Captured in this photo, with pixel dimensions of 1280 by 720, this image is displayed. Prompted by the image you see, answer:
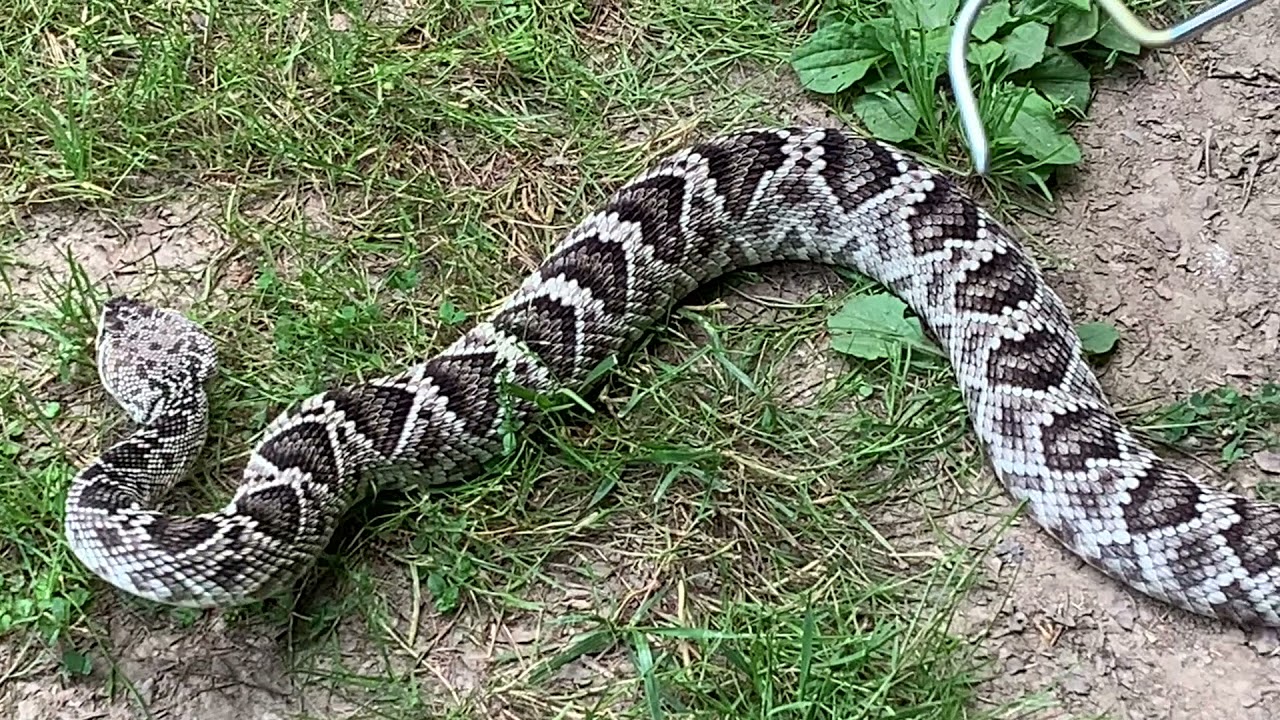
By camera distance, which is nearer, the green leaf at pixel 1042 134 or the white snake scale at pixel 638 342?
the white snake scale at pixel 638 342

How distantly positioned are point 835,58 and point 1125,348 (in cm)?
147

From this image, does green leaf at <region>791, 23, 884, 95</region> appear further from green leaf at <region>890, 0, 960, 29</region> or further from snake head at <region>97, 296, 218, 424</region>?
snake head at <region>97, 296, 218, 424</region>

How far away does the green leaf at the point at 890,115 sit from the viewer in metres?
4.70

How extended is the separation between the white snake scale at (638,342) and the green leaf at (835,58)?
366 millimetres

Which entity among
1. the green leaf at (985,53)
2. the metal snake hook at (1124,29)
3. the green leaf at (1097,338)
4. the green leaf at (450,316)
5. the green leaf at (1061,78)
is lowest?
the green leaf at (450,316)

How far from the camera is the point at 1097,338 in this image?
13.8 ft

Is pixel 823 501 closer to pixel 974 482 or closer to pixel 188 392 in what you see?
pixel 974 482

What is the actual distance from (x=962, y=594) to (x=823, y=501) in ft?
1.59

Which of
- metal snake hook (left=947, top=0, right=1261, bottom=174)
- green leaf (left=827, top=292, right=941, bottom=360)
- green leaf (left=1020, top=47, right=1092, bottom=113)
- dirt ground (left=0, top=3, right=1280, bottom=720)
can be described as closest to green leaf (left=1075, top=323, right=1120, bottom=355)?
dirt ground (left=0, top=3, right=1280, bottom=720)

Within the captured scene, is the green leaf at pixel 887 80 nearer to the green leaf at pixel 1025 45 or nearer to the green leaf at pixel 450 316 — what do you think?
the green leaf at pixel 1025 45

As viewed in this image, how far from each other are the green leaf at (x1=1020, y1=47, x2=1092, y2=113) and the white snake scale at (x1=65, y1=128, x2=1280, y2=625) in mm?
705

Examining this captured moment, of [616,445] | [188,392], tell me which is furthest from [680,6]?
[188,392]

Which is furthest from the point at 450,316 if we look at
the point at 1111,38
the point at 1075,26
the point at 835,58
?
the point at 1111,38

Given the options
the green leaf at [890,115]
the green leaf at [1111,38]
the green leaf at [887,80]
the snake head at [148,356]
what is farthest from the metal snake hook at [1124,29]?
the snake head at [148,356]
